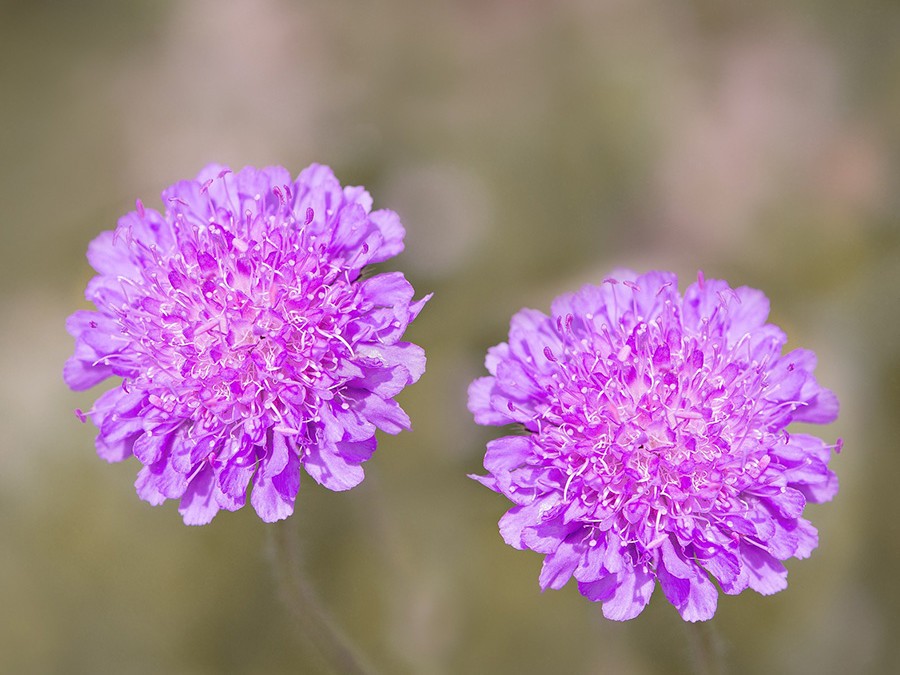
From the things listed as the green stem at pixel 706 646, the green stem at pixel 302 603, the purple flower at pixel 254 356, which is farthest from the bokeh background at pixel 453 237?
the green stem at pixel 706 646

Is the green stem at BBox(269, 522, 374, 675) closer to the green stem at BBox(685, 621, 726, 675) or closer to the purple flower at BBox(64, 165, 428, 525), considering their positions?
the purple flower at BBox(64, 165, 428, 525)

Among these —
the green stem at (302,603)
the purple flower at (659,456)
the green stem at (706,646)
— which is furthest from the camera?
the green stem at (302,603)

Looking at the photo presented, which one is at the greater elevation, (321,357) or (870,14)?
(870,14)

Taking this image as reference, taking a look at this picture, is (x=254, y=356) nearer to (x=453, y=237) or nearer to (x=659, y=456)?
(x=659, y=456)

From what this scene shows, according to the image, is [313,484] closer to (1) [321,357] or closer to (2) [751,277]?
(1) [321,357]

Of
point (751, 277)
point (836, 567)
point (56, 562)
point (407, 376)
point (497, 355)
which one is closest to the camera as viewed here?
point (407, 376)

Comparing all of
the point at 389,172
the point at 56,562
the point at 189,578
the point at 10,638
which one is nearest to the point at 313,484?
the point at 189,578

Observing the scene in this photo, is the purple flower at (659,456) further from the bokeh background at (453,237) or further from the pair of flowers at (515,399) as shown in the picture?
the bokeh background at (453,237)
